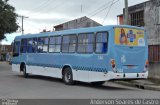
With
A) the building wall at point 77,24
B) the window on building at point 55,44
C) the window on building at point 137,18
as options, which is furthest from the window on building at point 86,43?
the building wall at point 77,24

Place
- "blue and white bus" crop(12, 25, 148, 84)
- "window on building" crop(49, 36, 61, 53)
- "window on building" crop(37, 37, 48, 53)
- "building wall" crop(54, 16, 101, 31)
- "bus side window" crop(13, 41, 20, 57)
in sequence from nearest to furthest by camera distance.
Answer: "blue and white bus" crop(12, 25, 148, 84) < "window on building" crop(49, 36, 61, 53) < "window on building" crop(37, 37, 48, 53) < "bus side window" crop(13, 41, 20, 57) < "building wall" crop(54, 16, 101, 31)

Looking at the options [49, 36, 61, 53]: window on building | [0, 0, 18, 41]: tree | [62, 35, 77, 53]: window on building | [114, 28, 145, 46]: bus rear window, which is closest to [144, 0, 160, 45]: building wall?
[49, 36, 61, 53]: window on building

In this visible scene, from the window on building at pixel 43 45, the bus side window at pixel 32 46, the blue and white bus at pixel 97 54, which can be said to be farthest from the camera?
the bus side window at pixel 32 46

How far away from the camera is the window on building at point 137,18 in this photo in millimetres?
32056

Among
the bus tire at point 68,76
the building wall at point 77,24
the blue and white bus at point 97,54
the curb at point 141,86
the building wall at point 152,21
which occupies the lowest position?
the curb at point 141,86

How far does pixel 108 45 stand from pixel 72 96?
374 centimetres

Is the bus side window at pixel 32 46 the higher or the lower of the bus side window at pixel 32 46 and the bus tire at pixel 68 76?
the higher

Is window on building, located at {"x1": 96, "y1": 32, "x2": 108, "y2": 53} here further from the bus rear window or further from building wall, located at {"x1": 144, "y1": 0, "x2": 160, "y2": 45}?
building wall, located at {"x1": 144, "y1": 0, "x2": 160, "y2": 45}

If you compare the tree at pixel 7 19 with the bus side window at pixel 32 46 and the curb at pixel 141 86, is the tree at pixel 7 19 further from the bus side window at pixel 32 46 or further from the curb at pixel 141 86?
the curb at pixel 141 86

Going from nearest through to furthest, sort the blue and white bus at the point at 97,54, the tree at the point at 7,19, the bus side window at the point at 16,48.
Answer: the blue and white bus at the point at 97,54 → the bus side window at the point at 16,48 → the tree at the point at 7,19

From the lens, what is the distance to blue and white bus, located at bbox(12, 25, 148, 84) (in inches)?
711

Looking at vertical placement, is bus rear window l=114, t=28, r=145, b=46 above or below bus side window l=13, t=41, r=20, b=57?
above

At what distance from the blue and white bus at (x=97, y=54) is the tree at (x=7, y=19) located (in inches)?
778

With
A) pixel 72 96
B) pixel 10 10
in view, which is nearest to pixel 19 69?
pixel 72 96
